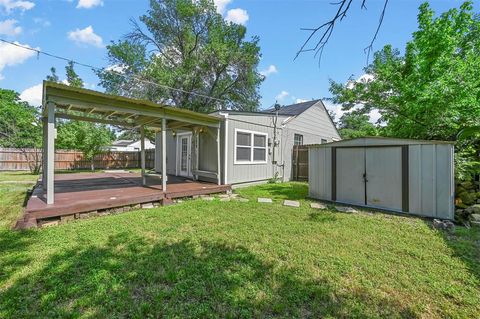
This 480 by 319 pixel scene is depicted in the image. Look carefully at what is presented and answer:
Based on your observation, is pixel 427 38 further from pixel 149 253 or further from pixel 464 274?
pixel 149 253

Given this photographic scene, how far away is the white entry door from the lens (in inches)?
388

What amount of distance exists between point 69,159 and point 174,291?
17.8m

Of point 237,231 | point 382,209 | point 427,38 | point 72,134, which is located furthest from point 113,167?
point 427,38

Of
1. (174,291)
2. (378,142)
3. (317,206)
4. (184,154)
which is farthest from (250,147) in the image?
(174,291)

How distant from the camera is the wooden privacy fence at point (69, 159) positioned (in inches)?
587

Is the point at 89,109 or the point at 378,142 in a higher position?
the point at 89,109

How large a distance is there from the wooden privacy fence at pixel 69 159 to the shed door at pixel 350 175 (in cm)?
1495

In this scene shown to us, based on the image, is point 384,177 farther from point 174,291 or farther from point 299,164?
point 299,164

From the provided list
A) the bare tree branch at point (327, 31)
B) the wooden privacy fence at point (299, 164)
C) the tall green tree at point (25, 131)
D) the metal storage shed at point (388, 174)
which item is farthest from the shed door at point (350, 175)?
the tall green tree at point (25, 131)

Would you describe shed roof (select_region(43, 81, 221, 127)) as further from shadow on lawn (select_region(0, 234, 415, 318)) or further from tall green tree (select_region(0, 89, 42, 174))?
tall green tree (select_region(0, 89, 42, 174))

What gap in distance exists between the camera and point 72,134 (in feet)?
48.6

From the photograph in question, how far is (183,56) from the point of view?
2081cm

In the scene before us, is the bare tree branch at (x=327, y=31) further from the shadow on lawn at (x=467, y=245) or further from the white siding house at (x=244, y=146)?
the white siding house at (x=244, y=146)

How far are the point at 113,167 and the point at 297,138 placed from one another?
13.7 metres
